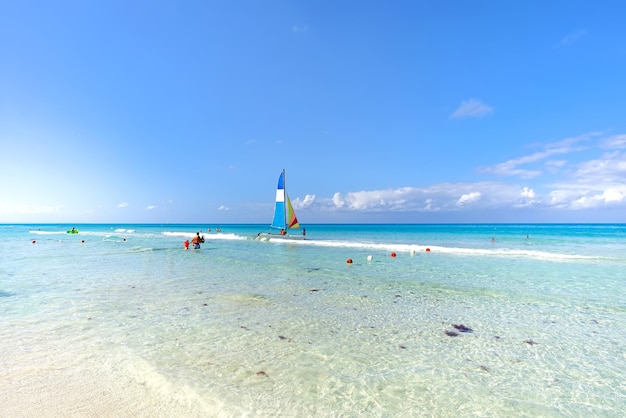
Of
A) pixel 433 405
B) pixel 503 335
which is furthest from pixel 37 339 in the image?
pixel 503 335

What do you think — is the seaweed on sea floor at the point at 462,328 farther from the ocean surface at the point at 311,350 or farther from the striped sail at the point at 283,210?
the striped sail at the point at 283,210

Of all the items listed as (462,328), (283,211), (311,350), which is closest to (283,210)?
(283,211)

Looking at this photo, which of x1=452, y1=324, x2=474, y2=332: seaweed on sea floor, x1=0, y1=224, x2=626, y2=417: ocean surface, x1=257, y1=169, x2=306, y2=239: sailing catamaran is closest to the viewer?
x1=0, y1=224, x2=626, y2=417: ocean surface

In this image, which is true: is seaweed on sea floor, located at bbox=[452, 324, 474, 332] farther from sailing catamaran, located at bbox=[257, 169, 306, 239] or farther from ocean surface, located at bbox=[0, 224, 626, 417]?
sailing catamaran, located at bbox=[257, 169, 306, 239]

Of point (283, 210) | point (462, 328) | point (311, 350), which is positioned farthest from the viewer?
point (283, 210)

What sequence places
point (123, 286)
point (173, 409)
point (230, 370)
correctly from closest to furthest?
point (173, 409) → point (230, 370) → point (123, 286)

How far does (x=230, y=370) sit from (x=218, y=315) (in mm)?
3921

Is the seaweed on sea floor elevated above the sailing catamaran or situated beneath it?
situated beneath

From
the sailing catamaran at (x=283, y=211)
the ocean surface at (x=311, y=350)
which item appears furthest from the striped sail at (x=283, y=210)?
the ocean surface at (x=311, y=350)

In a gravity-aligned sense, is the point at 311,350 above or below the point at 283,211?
below

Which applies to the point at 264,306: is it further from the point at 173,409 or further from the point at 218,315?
the point at 173,409

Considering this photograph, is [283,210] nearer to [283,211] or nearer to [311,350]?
[283,211]

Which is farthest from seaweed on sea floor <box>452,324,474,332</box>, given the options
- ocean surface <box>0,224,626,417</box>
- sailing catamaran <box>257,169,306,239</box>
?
sailing catamaran <box>257,169,306,239</box>

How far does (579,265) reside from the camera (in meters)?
22.2
